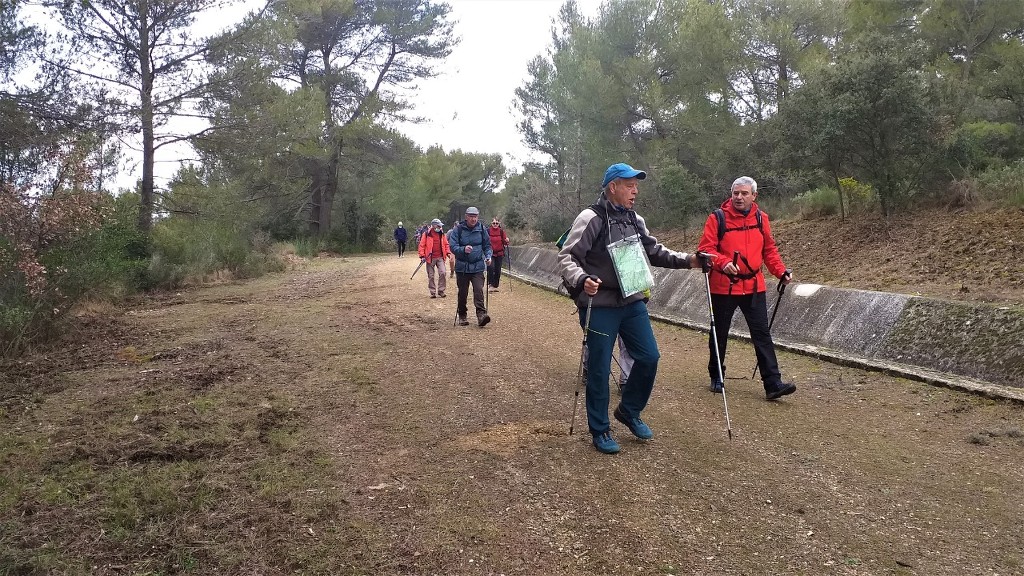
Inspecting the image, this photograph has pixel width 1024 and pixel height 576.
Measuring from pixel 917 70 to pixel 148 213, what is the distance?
679 inches

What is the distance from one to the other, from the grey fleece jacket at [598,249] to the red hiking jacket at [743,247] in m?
1.42

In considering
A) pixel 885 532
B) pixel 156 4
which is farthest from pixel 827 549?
pixel 156 4

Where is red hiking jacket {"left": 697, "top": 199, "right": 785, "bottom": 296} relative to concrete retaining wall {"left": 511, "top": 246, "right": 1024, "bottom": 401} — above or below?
above

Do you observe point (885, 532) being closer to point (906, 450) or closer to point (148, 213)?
point (906, 450)

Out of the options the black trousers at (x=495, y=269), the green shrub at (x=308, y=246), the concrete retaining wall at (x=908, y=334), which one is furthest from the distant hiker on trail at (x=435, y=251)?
the green shrub at (x=308, y=246)

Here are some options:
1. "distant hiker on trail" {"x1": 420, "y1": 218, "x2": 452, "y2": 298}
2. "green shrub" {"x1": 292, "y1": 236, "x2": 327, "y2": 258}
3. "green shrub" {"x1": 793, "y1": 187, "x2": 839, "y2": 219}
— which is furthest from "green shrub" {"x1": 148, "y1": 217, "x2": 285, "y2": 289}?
"green shrub" {"x1": 793, "y1": 187, "x2": 839, "y2": 219}

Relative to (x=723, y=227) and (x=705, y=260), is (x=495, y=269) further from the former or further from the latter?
(x=705, y=260)

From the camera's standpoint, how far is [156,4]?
15086 mm

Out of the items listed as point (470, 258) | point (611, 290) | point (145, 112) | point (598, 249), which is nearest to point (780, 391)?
point (611, 290)

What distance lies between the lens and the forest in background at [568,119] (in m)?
9.96

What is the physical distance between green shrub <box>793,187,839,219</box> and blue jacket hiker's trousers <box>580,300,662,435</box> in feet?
38.8

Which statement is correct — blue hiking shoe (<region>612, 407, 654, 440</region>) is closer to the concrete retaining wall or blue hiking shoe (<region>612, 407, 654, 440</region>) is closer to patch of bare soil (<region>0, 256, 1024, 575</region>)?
patch of bare soil (<region>0, 256, 1024, 575</region>)

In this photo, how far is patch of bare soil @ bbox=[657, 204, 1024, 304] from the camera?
798 centimetres

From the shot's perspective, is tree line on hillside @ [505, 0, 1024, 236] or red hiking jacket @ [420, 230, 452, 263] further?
red hiking jacket @ [420, 230, 452, 263]
